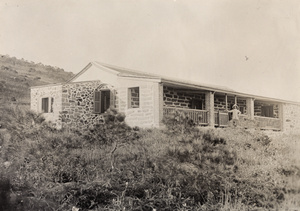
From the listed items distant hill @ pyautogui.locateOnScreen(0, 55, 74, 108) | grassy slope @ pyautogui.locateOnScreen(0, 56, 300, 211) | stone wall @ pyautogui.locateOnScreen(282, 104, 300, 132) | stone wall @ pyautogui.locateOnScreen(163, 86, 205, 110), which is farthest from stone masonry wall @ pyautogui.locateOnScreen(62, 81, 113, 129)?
stone wall @ pyautogui.locateOnScreen(282, 104, 300, 132)

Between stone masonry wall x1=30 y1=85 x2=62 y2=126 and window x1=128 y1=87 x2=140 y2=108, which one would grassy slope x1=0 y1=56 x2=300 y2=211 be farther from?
stone masonry wall x1=30 y1=85 x2=62 y2=126

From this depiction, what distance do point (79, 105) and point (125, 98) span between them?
2.16 meters

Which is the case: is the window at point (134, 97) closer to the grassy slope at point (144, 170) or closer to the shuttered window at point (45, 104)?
the shuttered window at point (45, 104)

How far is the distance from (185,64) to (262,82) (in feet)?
7.59

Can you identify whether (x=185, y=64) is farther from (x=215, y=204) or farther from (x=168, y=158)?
(x=215, y=204)

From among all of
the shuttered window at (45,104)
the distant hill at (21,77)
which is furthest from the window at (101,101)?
the distant hill at (21,77)

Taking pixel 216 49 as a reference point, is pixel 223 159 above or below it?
below

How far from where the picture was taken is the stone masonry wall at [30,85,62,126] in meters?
13.1

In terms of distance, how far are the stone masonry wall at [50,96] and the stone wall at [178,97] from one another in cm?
431

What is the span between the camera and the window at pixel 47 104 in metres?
13.6

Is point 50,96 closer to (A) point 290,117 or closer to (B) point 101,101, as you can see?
(B) point 101,101

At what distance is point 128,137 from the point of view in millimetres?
7812

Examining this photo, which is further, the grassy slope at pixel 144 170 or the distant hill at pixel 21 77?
the distant hill at pixel 21 77

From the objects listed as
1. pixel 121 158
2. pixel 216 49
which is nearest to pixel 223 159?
pixel 121 158
